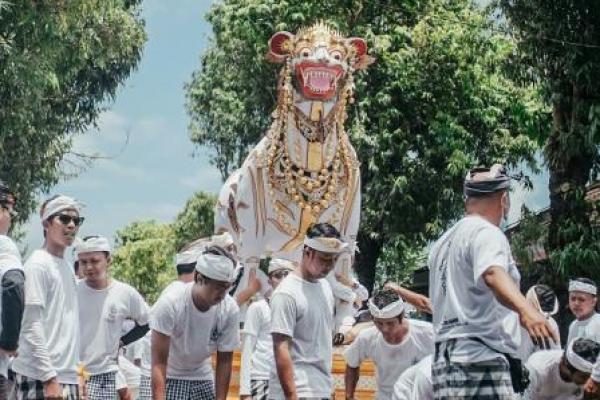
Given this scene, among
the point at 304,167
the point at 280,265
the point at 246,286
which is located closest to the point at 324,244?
the point at 280,265

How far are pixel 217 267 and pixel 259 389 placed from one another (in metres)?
2.18

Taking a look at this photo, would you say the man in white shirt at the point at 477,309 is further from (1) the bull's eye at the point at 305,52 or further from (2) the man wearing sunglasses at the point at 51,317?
(1) the bull's eye at the point at 305,52

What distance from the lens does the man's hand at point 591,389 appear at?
6759 mm

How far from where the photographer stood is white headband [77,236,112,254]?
794 cm

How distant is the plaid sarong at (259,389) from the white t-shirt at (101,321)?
112 centimetres

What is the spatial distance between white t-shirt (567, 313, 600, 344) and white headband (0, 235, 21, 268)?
4917 mm

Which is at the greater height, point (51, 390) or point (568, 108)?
point (568, 108)

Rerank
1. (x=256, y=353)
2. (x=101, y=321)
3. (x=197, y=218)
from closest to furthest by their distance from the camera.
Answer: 1. (x=101, y=321)
2. (x=256, y=353)
3. (x=197, y=218)

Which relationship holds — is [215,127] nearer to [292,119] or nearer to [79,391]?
[292,119]

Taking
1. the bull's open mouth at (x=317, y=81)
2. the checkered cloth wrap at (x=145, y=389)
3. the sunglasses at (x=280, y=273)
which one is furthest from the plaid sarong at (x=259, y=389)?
the bull's open mouth at (x=317, y=81)

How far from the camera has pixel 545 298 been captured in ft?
29.8

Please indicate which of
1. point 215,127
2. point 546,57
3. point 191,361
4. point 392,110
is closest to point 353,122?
point 392,110

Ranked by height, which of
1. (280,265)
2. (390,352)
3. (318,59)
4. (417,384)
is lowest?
(417,384)

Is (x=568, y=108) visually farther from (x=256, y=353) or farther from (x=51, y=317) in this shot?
(x=51, y=317)
